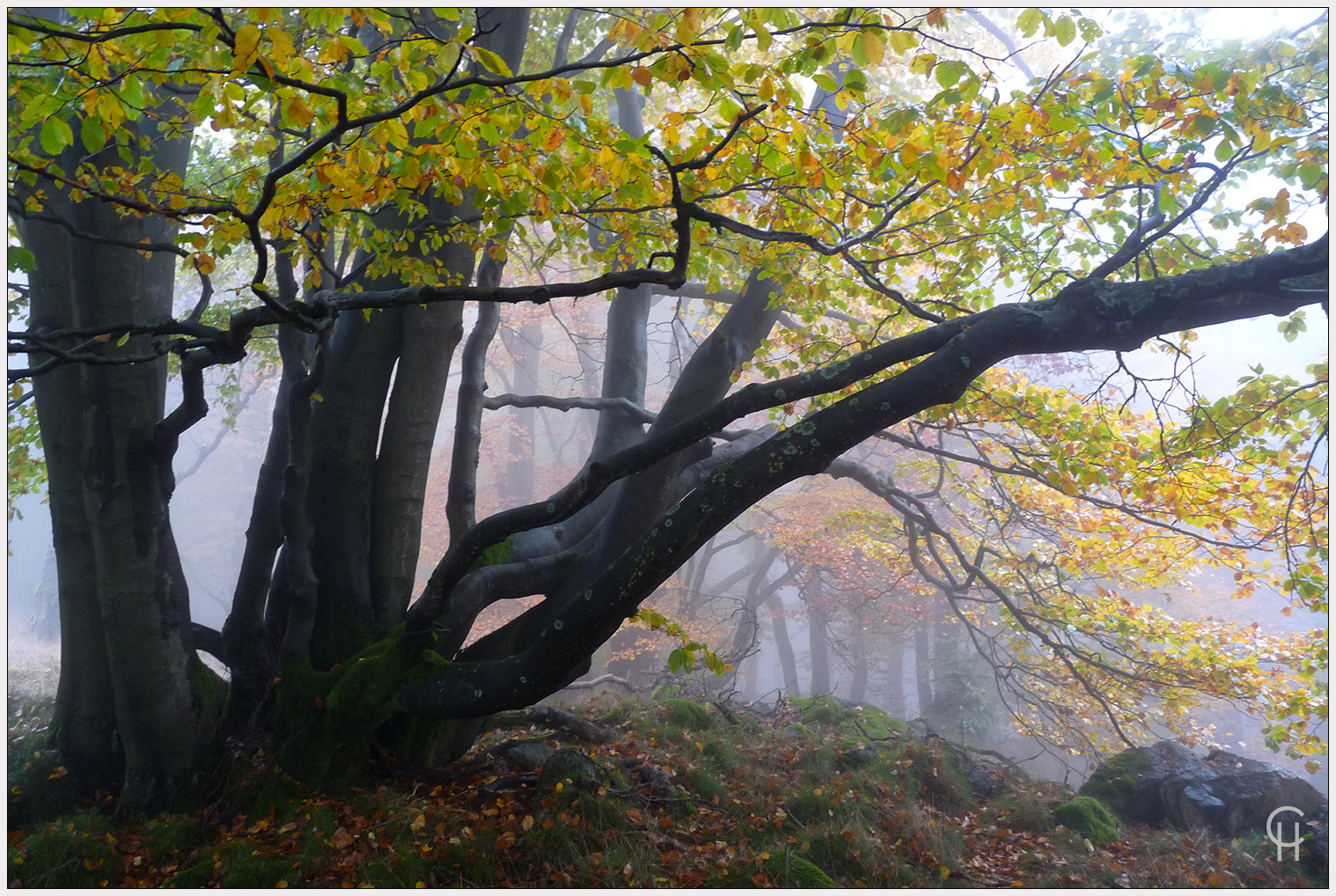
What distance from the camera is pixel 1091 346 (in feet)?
11.3

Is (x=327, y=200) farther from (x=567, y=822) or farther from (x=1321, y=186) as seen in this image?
(x=1321, y=186)

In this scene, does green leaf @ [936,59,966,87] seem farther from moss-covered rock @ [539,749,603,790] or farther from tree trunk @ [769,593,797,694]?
tree trunk @ [769,593,797,694]

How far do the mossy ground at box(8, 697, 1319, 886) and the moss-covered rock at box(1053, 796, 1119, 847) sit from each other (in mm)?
126

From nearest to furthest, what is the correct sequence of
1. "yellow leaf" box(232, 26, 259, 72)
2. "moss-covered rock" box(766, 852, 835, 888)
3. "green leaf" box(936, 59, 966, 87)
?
"yellow leaf" box(232, 26, 259, 72) → "green leaf" box(936, 59, 966, 87) → "moss-covered rock" box(766, 852, 835, 888)

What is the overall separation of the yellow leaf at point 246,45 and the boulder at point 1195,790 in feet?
27.6

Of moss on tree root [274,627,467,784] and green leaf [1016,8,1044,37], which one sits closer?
green leaf [1016,8,1044,37]

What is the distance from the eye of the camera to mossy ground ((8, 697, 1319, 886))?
3.93 meters

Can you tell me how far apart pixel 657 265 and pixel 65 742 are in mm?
6021

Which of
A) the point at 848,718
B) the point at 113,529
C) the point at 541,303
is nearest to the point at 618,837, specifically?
the point at 541,303

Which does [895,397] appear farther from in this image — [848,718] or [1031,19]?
[848,718]

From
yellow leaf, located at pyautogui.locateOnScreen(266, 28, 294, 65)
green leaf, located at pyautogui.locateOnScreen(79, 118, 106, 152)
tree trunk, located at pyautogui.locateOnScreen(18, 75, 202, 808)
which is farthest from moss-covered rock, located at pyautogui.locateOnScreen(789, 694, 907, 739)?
green leaf, located at pyautogui.locateOnScreen(79, 118, 106, 152)

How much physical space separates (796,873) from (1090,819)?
336cm

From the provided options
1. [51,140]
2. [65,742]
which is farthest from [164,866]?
[51,140]

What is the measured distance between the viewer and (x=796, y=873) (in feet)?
13.8
